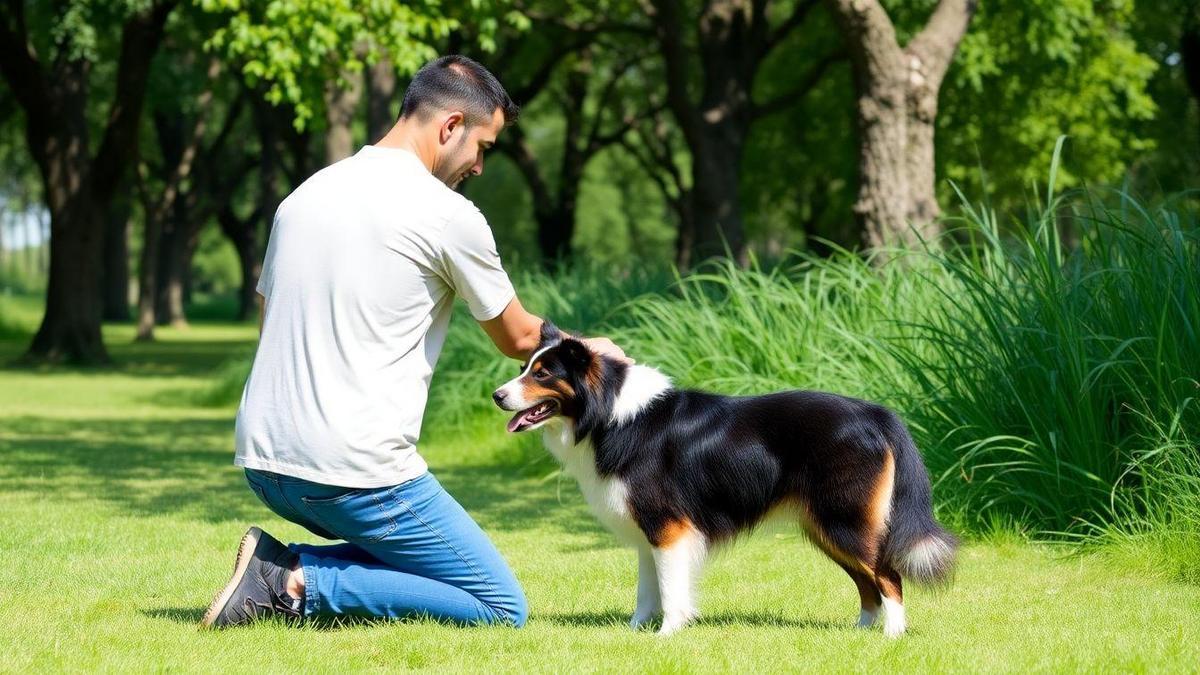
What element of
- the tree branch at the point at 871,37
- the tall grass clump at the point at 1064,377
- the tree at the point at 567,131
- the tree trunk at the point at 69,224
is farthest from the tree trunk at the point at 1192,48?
the tree trunk at the point at 69,224

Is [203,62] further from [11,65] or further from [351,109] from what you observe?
[351,109]

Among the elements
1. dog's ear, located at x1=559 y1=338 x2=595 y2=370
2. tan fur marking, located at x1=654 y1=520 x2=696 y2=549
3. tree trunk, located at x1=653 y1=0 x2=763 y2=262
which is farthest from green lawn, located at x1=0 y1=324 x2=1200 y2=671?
tree trunk, located at x1=653 y1=0 x2=763 y2=262

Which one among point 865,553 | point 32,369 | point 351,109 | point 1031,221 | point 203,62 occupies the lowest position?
point 32,369

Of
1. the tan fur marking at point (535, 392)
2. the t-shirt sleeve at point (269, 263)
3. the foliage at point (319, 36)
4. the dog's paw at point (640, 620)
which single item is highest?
the foliage at point (319, 36)

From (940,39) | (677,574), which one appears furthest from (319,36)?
(677,574)

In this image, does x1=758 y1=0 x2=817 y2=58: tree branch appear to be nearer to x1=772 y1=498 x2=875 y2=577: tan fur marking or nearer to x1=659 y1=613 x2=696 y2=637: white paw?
x1=772 y1=498 x2=875 y2=577: tan fur marking

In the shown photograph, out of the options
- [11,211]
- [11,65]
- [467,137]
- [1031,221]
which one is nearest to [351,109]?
[11,65]

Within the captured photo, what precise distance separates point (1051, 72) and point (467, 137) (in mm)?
19963

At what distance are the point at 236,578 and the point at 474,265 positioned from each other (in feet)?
4.55

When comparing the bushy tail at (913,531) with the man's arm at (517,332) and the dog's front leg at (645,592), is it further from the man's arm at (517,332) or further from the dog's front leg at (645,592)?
the man's arm at (517,332)

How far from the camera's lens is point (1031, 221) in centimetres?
706

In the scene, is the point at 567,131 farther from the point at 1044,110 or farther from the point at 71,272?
the point at 71,272

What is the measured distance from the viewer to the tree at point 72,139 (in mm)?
22172

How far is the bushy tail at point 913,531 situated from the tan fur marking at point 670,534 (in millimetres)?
699
